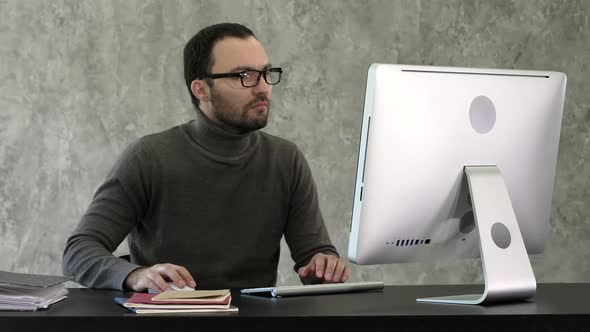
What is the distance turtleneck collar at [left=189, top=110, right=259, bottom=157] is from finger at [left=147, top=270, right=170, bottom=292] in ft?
2.11

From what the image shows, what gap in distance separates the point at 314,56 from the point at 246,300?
207cm

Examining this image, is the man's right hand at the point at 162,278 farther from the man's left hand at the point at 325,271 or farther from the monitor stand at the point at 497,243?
the monitor stand at the point at 497,243

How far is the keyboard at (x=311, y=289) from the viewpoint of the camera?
5.57ft

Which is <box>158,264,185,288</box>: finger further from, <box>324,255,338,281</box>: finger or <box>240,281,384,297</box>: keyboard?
<box>324,255,338,281</box>: finger

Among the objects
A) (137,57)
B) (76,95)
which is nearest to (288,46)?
(137,57)

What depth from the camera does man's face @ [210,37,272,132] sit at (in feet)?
7.36

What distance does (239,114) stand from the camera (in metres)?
2.28

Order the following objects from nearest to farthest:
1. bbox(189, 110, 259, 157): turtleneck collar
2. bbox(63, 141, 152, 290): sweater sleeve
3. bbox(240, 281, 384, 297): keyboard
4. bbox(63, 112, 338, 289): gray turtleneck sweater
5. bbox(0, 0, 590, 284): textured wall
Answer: bbox(240, 281, 384, 297): keyboard, bbox(63, 141, 152, 290): sweater sleeve, bbox(63, 112, 338, 289): gray turtleneck sweater, bbox(189, 110, 259, 157): turtleneck collar, bbox(0, 0, 590, 284): textured wall

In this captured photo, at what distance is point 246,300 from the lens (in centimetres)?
165

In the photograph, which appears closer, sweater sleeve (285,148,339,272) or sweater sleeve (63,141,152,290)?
sweater sleeve (63,141,152,290)

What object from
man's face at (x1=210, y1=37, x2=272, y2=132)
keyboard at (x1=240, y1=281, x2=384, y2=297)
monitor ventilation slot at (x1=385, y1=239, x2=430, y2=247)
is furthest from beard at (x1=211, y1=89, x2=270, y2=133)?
monitor ventilation slot at (x1=385, y1=239, x2=430, y2=247)

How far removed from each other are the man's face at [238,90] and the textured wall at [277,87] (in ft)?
3.89

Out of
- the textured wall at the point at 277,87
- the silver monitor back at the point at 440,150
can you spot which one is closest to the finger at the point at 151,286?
the silver monitor back at the point at 440,150
